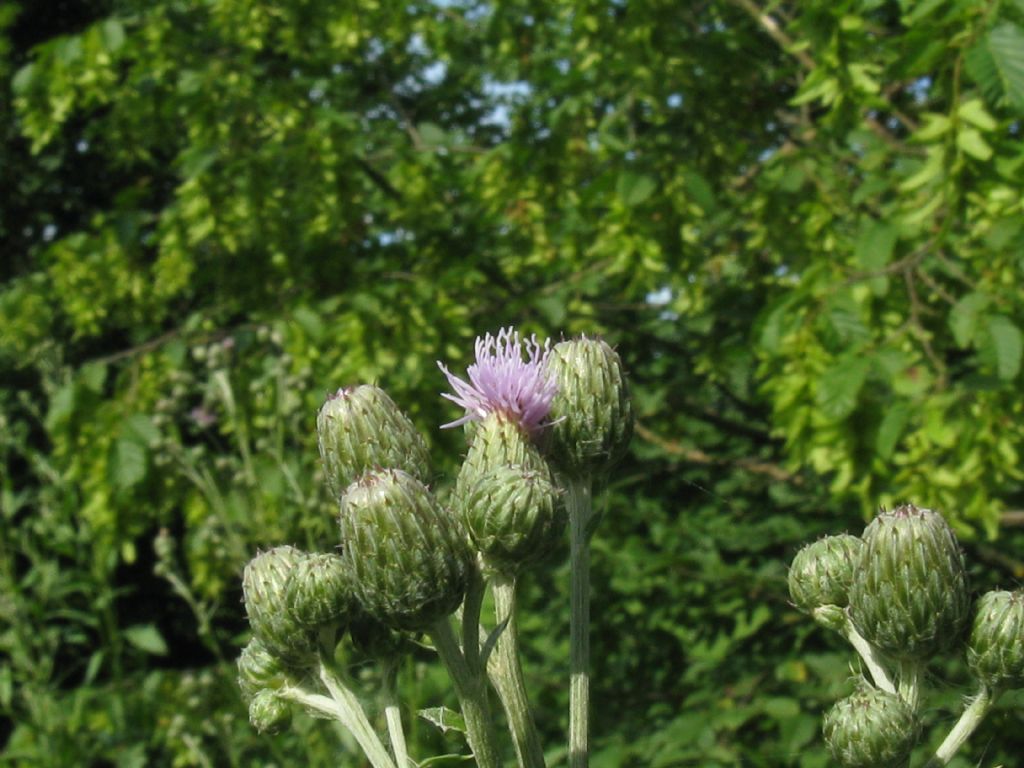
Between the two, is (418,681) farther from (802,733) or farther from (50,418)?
(50,418)

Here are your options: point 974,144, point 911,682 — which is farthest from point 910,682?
point 974,144

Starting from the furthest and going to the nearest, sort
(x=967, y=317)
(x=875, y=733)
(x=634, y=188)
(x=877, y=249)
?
(x=634, y=188), (x=877, y=249), (x=967, y=317), (x=875, y=733)

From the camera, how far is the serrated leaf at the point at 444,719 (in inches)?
52.1

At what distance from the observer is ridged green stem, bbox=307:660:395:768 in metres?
1.24

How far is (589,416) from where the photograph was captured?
1509 millimetres

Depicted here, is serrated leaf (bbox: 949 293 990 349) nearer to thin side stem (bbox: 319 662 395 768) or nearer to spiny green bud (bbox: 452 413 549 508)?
spiny green bud (bbox: 452 413 549 508)

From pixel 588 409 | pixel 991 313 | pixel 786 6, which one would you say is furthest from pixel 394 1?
pixel 588 409

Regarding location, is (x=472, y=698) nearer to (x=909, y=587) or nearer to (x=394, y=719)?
(x=394, y=719)

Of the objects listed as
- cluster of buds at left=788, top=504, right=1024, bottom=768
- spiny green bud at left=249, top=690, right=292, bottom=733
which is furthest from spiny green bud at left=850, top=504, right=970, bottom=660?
spiny green bud at left=249, top=690, right=292, bottom=733

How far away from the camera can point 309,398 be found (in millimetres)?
4055

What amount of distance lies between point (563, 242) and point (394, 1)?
4.74ft

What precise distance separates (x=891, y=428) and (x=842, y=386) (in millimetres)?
174

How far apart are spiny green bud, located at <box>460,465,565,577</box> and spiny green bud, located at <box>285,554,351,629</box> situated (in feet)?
0.55

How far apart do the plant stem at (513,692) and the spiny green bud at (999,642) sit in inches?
19.1
